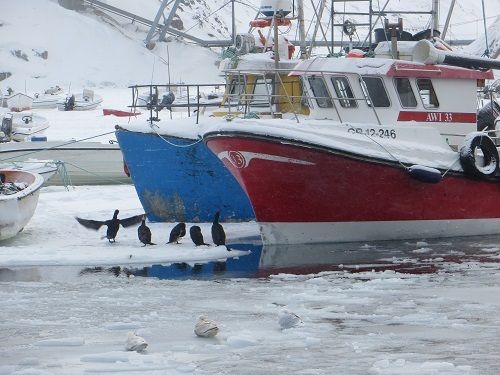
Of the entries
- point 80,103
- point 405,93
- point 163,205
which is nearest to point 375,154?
point 405,93

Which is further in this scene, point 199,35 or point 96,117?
point 199,35

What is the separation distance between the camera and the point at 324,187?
1374 centimetres

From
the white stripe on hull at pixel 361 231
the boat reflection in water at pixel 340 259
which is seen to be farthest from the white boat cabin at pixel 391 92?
the boat reflection in water at pixel 340 259

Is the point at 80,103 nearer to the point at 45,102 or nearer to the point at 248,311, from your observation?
the point at 45,102

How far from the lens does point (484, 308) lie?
962cm

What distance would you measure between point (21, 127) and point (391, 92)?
18770 mm

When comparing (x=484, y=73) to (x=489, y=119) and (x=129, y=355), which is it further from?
(x=129, y=355)

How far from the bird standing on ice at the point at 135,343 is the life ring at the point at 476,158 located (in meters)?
7.40

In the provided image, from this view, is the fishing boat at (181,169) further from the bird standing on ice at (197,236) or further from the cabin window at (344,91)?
the bird standing on ice at (197,236)

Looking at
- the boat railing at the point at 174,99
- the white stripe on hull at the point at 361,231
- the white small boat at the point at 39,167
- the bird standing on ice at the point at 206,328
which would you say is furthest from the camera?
the white small boat at the point at 39,167

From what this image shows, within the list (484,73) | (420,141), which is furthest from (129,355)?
(484,73)

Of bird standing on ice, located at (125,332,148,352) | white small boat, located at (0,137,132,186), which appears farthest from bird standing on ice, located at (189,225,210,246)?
white small boat, located at (0,137,132,186)

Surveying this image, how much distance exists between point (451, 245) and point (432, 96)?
2.16 metres

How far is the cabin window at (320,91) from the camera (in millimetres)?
14875
